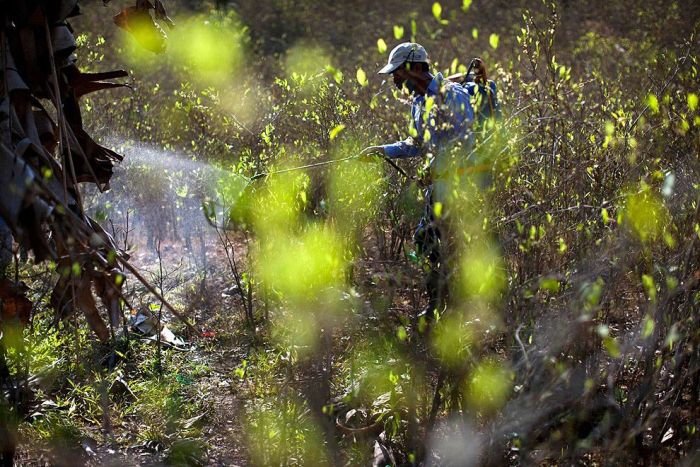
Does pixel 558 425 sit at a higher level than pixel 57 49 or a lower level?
lower

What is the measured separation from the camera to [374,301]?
399cm

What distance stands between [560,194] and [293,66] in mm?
10364

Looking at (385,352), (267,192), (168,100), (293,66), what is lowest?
(385,352)

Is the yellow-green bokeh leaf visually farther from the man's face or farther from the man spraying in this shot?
the man's face

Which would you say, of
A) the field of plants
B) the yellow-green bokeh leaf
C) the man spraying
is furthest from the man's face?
the yellow-green bokeh leaf

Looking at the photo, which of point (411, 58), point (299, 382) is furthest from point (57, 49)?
point (299, 382)

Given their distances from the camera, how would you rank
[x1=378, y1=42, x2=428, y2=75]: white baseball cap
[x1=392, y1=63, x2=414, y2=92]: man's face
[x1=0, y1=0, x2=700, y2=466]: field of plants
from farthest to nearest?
1. [x1=392, y1=63, x2=414, y2=92]: man's face
2. [x1=378, y1=42, x2=428, y2=75]: white baseball cap
3. [x1=0, y1=0, x2=700, y2=466]: field of plants

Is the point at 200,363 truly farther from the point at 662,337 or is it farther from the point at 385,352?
the point at 662,337

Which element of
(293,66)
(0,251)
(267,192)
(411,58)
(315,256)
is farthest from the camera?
(293,66)

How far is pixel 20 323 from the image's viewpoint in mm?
3322

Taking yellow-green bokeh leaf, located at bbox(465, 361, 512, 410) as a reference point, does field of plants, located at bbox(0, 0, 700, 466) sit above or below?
above

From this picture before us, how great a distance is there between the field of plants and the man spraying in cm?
7

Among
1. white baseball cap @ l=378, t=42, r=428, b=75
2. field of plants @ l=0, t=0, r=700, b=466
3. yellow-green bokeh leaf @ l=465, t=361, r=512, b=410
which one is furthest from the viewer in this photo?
white baseball cap @ l=378, t=42, r=428, b=75

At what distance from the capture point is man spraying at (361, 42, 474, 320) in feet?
10.7
